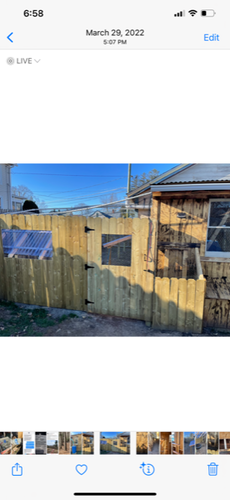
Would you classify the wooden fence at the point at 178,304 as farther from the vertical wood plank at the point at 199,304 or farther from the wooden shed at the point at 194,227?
the wooden shed at the point at 194,227

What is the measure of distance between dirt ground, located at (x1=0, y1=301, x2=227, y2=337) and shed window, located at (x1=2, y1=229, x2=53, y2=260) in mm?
1394

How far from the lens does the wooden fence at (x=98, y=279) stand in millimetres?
4195

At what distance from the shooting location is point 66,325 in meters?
4.39

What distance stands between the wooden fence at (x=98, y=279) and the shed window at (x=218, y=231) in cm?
192

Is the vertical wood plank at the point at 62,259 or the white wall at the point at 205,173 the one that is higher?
the white wall at the point at 205,173

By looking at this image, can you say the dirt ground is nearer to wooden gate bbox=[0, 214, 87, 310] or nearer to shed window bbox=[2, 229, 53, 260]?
wooden gate bbox=[0, 214, 87, 310]

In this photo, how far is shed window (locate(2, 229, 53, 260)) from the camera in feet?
17.1

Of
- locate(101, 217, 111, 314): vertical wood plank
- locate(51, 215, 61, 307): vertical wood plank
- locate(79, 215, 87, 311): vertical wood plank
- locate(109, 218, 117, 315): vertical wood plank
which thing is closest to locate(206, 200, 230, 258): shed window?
locate(109, 218, 117, 315): vertical wood plank

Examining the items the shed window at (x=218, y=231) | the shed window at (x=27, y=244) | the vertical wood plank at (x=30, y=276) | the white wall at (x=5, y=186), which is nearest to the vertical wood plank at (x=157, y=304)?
the shed window at (x=218, y=231)
